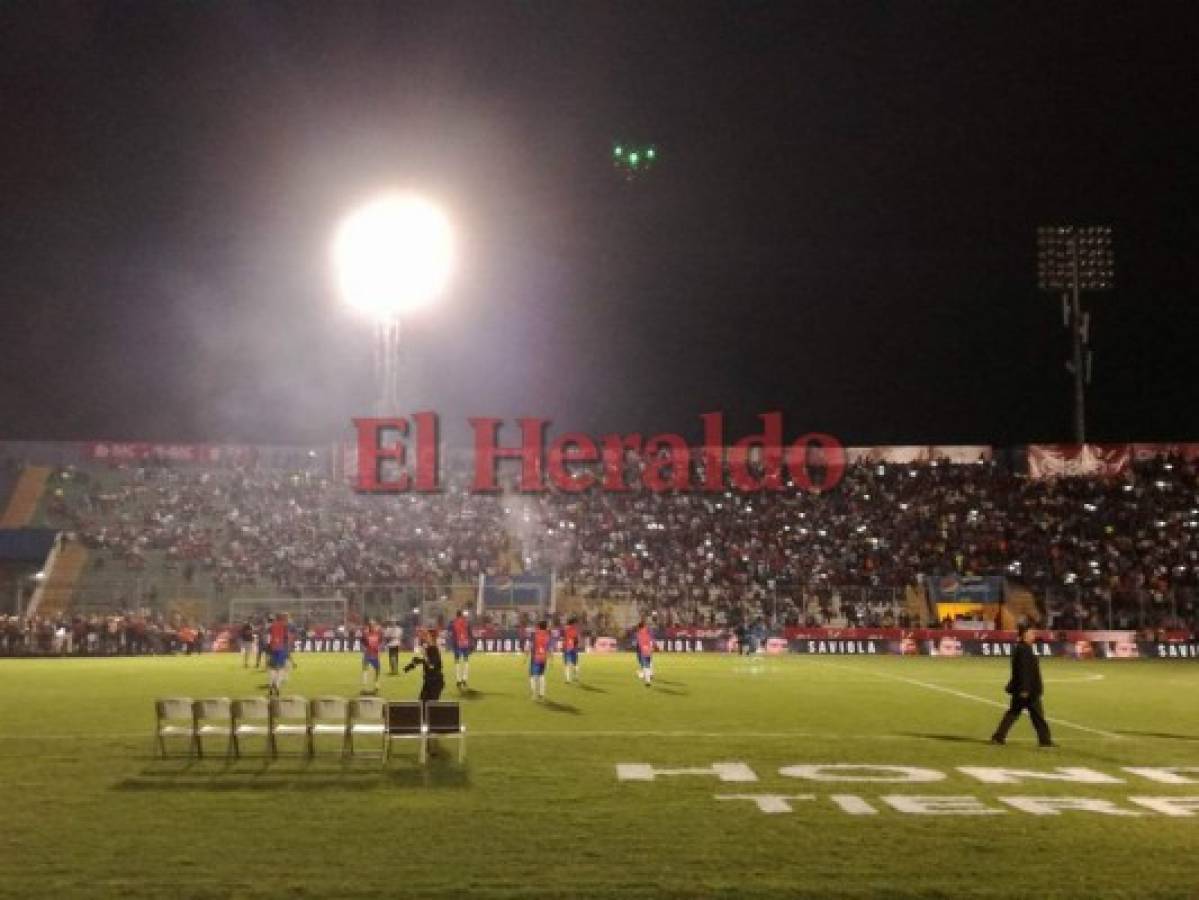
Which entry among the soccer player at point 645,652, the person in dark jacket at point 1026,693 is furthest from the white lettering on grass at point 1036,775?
the soccer player at point 645,652

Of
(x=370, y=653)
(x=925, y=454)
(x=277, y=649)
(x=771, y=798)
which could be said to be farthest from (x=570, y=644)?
(x=925, y=454)

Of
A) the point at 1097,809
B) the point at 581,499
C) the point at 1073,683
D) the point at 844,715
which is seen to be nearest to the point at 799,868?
the point at 1097,809

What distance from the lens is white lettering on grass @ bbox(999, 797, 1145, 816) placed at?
12883 millimetres

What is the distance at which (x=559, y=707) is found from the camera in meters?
25.1

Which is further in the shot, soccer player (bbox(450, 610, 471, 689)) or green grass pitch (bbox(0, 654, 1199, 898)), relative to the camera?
soccer player (bbox(450, 610, 471, 689))

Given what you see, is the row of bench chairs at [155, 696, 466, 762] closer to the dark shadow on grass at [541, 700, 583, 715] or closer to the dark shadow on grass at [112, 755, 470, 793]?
the dark shadow on grass at [112, 755, 470, 793]

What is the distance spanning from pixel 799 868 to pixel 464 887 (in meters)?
2.82

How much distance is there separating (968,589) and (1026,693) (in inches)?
1531

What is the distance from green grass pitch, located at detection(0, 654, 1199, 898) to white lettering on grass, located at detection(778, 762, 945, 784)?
353 millimetres

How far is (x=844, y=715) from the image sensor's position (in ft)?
77.6

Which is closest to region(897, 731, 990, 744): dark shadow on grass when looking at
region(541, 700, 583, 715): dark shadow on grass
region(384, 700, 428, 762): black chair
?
region(541, 700, 583, 715): dark shadow on grass

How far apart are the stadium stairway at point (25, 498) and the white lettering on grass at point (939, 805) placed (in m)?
63.5

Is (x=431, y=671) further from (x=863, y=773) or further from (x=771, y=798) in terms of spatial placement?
(x=771, y=798)

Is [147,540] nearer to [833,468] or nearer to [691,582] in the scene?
[691,582]
